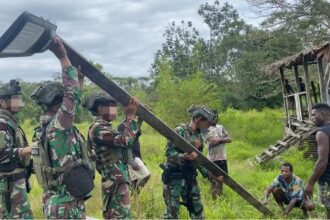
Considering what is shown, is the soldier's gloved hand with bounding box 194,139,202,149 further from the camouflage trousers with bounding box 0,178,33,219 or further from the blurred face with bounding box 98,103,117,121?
the camouflage trousers with bounding box 0,178,33,219

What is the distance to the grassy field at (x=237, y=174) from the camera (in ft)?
20.5

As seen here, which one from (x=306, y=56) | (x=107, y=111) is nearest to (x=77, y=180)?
(x=107, y=111)

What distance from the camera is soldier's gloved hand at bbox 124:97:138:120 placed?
146 inches

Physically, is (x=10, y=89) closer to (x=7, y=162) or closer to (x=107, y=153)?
(x=7, y=162)

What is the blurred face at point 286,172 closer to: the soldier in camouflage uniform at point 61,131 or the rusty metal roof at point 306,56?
the soldier in camouflage uniform at point 61,131

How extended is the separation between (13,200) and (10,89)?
3.61 ft

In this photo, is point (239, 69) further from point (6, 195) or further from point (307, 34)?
point (6, 195)

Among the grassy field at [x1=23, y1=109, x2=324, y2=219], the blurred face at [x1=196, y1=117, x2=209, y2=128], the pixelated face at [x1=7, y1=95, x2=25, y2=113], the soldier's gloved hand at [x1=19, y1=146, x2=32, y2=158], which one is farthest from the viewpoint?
the grassy field at [x1=23, y1=109, x2=324, y2=219]

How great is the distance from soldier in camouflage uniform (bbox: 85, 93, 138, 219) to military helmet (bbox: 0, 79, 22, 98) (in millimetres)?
878

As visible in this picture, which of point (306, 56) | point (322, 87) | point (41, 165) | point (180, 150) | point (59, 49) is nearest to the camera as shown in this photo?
point (59, 49)

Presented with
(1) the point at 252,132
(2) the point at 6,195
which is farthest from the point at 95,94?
(1) the point at 252,132

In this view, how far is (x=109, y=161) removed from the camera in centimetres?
421

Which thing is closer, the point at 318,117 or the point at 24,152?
the point at 24,152

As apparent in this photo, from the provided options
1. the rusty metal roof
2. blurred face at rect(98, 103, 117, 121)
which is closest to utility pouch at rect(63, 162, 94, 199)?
blurred face at rect(98, 103, 117, 121)
